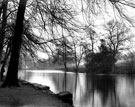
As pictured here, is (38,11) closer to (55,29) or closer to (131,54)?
(55,29)

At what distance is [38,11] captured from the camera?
961 cm

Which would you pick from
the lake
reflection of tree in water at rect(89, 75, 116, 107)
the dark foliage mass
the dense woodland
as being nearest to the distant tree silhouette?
the dark foliage mass

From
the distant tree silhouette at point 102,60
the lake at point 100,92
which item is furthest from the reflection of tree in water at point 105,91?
the distant tree silhouette at point 102,60

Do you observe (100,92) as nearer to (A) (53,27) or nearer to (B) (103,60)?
(A) (53,27)

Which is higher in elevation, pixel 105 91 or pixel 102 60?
pixel 102 60

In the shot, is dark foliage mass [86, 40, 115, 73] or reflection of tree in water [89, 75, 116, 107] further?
dark foliage mass [86, 40, 115, 73]

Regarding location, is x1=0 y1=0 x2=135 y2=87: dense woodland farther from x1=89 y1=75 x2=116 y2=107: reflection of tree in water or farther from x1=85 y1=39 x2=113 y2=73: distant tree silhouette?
x1=85 y1=39 x2=113 y2=73: distant tree silhouette

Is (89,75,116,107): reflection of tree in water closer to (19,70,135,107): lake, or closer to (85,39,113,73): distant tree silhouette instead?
(19,70,135,107): lake

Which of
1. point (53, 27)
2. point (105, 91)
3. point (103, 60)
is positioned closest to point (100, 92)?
point (105, 91)

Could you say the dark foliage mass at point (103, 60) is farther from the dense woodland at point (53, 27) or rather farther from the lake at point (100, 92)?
the dense woodland at point (53, 27)

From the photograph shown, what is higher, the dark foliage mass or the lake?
the dark foliage mass

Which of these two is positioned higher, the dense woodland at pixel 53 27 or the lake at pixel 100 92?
the dense woodland at pixel 53 27

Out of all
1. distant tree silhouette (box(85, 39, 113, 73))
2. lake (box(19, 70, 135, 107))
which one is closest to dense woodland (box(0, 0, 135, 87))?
lake (box(19, 70, 135, 107))

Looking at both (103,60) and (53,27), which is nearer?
(53,27)
